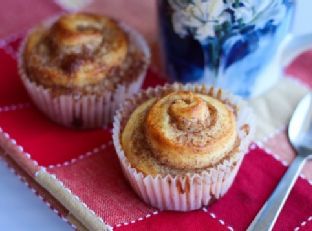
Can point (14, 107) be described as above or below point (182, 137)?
below

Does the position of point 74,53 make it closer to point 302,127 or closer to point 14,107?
point 14,107

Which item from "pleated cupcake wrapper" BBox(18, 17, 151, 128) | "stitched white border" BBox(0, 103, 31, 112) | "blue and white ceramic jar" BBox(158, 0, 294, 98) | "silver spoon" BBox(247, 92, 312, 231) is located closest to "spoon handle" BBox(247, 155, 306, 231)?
"silver spoon" BBox(247, 92, 312, 231)

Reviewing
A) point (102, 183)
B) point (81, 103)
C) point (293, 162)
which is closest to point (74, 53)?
point (81, 103)

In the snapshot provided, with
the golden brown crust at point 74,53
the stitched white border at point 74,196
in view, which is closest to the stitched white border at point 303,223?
the stitched white border at point 74,196

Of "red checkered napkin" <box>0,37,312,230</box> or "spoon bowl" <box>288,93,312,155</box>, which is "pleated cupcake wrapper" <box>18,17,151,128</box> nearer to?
"red checkered napkin" <box>0,37,312,230</box>

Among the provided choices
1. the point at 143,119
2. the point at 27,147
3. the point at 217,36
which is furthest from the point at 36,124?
the point at 217,36
